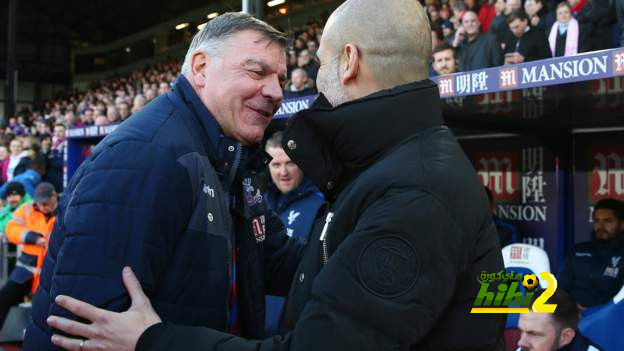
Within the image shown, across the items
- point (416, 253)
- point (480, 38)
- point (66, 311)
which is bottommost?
point (66, 311)

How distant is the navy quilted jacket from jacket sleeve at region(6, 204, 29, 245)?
15.4 ft

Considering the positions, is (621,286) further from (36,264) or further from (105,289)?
(36,264)

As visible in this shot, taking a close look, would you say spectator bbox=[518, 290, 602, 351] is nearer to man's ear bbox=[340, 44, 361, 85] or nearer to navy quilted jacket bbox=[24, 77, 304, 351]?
navy quilted jacket bbox=[24, 77, 304, 351]

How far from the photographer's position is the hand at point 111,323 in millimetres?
1365

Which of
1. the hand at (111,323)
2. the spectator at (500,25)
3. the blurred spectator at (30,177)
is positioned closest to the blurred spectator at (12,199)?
the blurred spectator at (30,177)

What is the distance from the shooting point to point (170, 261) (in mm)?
1542

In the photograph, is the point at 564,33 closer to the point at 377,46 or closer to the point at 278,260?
the point at 278,260

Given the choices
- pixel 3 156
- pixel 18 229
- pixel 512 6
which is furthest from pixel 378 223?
pixel 3 156

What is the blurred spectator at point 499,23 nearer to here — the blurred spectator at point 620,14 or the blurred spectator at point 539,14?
the blurred spectator at point 539,14

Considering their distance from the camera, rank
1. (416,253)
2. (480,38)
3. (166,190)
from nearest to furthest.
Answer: (416,253) → (166,190) → (480,38)

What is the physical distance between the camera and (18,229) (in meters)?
6.09

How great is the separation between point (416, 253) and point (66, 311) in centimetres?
76

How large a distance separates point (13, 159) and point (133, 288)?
10.1m

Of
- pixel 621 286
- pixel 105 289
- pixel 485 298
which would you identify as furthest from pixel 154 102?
pixel 621 286
